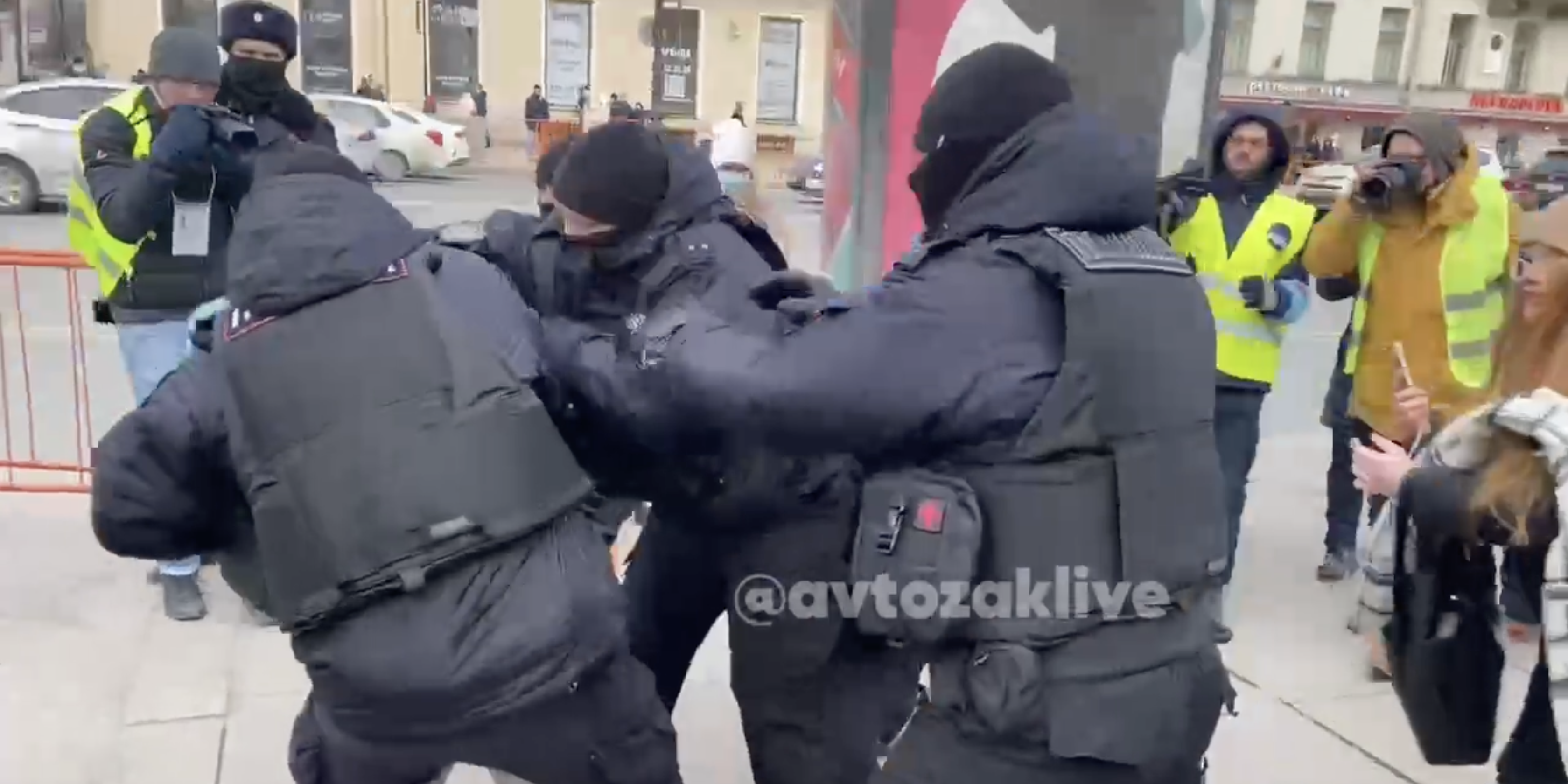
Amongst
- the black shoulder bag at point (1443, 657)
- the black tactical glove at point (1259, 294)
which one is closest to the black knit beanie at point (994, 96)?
the black shoulder bag at point (1443, 657)

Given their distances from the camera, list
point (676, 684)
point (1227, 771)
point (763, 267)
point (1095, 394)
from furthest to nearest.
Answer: point (1227, 771)
point (676, 684)
point (763, 267)
point (1095, 394)

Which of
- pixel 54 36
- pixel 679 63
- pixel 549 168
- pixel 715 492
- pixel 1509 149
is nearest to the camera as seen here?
pixel 715 492

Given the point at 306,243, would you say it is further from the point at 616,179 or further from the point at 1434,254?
the point at 1434,254

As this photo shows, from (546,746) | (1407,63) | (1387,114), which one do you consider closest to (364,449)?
(546,746)

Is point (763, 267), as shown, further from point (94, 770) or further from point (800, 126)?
point (800, 126)

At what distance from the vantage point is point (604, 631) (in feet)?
6.75

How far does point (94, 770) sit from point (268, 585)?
1785mm

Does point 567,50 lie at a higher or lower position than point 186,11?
lower

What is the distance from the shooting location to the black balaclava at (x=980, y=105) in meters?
1.89

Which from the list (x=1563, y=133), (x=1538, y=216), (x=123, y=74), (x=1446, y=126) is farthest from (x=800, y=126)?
(x=1538, y=216)

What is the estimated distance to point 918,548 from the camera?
182 cm

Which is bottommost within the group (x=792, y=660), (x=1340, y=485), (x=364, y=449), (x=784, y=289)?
(x=1340, y=485)

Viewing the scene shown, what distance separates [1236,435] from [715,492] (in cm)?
230

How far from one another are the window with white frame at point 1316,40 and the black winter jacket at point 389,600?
34.2m
